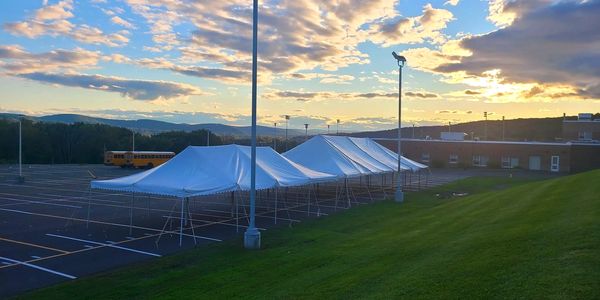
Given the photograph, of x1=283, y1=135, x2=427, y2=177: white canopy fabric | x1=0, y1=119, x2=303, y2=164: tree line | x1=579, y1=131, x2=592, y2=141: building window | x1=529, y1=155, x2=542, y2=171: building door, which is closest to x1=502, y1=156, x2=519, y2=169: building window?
x1=529, y1=155, x2=542, y2=171: building door

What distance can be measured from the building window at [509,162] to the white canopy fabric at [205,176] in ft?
161

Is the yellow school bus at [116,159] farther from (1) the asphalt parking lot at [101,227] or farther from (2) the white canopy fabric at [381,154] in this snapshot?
(2) the white canopy fabric at [381,154]

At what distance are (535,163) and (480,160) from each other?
6680 mm

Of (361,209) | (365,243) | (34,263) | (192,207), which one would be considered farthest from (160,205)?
(365,243)

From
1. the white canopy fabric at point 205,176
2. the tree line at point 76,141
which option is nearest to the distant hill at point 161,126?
the tree line at point 76,141

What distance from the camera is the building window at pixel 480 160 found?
6567 cm

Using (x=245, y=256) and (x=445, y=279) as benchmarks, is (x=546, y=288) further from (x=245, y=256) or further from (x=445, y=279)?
(x=245, y=256)

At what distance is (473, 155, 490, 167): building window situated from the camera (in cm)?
6567

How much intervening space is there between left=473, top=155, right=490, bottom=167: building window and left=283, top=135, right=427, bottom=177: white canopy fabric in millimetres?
34466

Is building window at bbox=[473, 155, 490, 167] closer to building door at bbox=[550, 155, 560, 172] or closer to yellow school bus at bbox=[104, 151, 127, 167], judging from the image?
building door at bbox=[550, 155, 560, 172]

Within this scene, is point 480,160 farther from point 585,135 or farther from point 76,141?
point 76,141

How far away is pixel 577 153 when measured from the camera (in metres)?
58.8

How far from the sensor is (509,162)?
63.9m

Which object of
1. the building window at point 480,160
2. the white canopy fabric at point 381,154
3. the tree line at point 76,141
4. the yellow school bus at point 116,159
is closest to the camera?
the white canopy fabric at point 381,154
